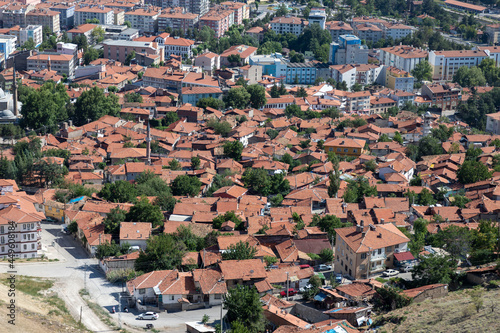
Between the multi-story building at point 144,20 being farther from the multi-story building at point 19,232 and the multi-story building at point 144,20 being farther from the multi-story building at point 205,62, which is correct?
the multi-story building at point 19,232

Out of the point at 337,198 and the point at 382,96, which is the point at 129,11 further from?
the point at 337,198

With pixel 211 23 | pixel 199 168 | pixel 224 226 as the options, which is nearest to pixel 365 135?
pixel 199 168

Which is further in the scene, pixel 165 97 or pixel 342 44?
pixel 342 44

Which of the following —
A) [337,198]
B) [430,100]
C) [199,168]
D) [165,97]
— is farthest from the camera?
[430,100]

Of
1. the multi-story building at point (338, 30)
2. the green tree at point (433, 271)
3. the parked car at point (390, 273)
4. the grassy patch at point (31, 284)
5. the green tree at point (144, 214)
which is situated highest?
the multi-story building at point (338, 30)

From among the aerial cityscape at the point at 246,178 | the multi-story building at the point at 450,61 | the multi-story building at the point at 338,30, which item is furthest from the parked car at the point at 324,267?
the multi-story building at the point at 338,30

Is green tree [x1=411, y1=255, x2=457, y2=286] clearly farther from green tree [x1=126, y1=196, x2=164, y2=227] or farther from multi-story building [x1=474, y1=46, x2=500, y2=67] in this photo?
multi-story building [x1=474, y1=46, x2=500, y2=67]

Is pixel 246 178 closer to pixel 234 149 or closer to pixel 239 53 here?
Answer: pixel 234 149

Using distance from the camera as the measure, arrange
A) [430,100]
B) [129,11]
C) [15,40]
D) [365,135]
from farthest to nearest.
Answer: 1. [129,11]
2. [15,40]
3. [430,100]
4. [365,135]
